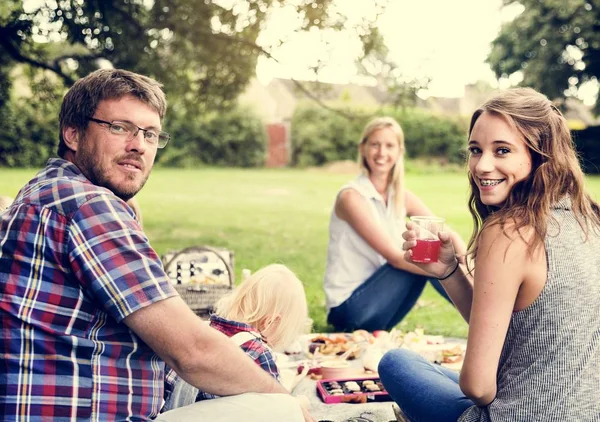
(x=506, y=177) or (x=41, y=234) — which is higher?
(x=506, y=177)

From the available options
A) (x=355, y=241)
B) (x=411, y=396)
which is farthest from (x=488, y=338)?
(x=355, y=241)

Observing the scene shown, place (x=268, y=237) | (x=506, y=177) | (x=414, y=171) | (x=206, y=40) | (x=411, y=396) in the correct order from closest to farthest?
(x=506, y=177)
(x=411, y=396)
(x=206, y=40)
(x=268, y=237)
(x=414, y=171)

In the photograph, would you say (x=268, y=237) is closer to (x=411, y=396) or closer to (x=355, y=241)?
(x=355, y=241)

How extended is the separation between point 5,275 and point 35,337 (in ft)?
0.61

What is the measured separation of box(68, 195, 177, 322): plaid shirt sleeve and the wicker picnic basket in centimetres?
265

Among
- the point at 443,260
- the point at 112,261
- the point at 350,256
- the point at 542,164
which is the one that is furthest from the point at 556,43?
the point at 112,261

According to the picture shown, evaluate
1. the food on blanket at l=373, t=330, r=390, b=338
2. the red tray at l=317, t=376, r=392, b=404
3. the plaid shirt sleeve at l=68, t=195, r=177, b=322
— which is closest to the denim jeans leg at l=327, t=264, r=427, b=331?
the food on blanket at l=373, t=330, r=390, b=338

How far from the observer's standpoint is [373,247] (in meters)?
4.37

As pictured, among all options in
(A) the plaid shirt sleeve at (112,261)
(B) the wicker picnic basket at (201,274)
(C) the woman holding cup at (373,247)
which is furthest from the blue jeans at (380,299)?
(A) the plaid shirt sleeve at (112,261)

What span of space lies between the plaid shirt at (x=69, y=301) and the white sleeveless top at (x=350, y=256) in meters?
2.88

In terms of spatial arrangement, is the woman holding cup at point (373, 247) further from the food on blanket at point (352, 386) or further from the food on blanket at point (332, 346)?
the food on blanket at point (352, 386)

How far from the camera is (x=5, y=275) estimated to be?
1.66 meters

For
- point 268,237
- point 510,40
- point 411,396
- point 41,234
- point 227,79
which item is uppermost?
point 510,40

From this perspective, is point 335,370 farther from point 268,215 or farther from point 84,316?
point 268,215
